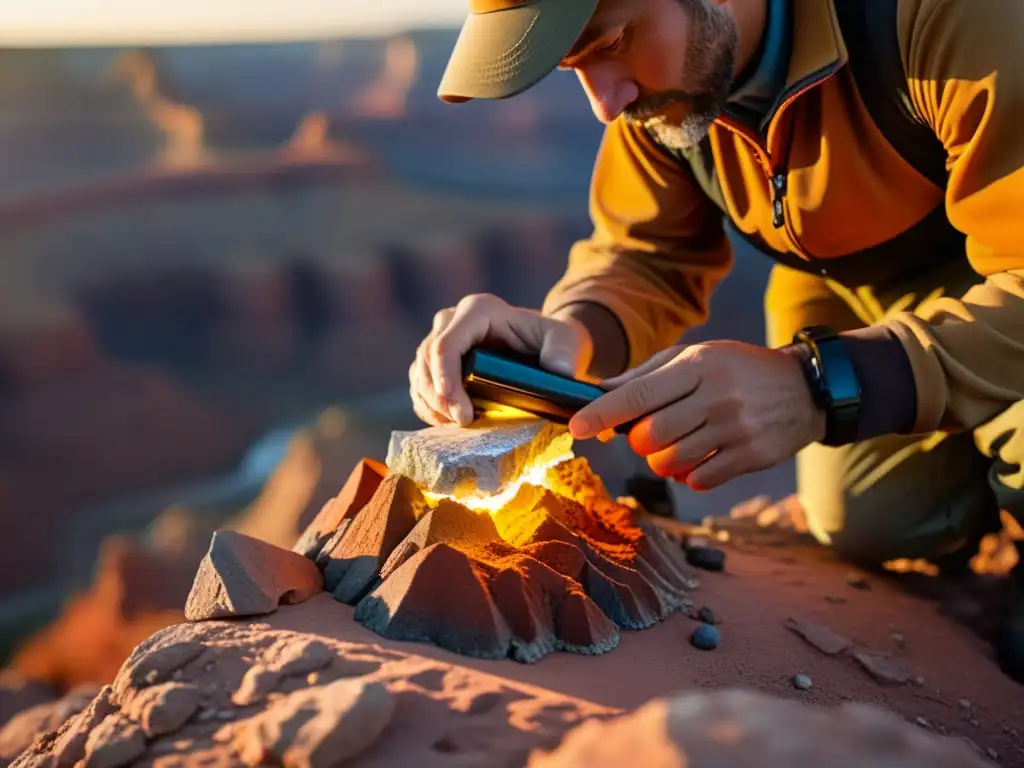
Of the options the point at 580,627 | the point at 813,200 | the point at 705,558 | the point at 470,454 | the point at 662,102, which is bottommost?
the point at 705,558

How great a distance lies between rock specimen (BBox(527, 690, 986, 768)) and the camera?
2.05 ft

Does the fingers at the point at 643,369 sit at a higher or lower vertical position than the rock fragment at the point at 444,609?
higher

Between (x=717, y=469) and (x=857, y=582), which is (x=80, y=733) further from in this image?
(x=857, y=582)

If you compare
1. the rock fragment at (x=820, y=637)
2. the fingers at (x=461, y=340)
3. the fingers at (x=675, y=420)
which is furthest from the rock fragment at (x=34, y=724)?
the rock fragment at (x=820, y=637)

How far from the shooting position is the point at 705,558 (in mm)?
1621

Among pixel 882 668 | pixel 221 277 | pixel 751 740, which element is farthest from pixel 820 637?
pixel 221 277

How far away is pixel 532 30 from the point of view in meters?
1.22

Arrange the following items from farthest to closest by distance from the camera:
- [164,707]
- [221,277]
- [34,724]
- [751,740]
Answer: [221,277], [34,724], [164,707], [751,740]

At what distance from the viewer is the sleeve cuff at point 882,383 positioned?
4.11 ft

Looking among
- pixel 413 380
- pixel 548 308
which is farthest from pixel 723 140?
pixel 413 380

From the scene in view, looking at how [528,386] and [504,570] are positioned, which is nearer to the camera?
[504,570]

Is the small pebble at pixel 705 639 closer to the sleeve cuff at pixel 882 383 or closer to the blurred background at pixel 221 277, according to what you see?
the sleeve cuff at pixel 882 383

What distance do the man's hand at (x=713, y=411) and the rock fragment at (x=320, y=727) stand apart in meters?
0.52

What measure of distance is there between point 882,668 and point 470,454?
2.54ft
